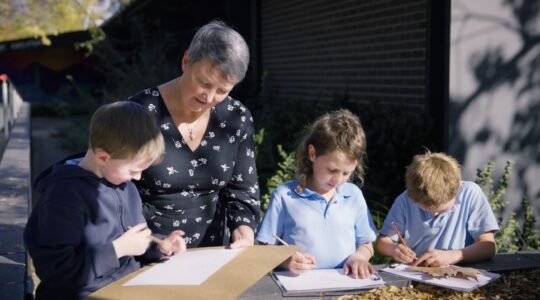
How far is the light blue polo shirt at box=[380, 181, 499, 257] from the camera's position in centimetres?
312

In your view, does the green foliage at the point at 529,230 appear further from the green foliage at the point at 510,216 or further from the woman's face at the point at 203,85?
the woman's face at the point at 203,85

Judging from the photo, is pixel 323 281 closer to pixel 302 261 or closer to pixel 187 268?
pixel 302 261

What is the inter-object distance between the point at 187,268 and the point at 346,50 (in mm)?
6320

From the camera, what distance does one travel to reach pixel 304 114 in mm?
8633

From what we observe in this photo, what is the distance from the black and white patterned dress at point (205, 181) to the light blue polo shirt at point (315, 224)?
0.38 feet

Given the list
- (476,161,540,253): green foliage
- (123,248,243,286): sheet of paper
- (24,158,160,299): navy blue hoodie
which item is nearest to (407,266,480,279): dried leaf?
(123,248,243,286): sheet of paper

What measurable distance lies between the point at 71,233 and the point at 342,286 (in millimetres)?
1114

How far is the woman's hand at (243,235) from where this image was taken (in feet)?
8.96

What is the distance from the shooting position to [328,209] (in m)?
2.89

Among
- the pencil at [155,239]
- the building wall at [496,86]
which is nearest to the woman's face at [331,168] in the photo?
the pencil at [155,239]

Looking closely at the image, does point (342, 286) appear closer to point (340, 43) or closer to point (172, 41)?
point (340, 43)

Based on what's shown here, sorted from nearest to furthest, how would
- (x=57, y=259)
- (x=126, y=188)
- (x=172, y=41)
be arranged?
(x=57, y=259), (x=126, y=188), (x=172, y=41)

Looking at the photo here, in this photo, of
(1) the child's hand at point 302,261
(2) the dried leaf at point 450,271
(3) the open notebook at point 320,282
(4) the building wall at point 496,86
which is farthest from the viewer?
(4) the building wall at point 496,86

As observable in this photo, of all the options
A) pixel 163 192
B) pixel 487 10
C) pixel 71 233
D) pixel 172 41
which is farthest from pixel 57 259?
pixel 172 41
